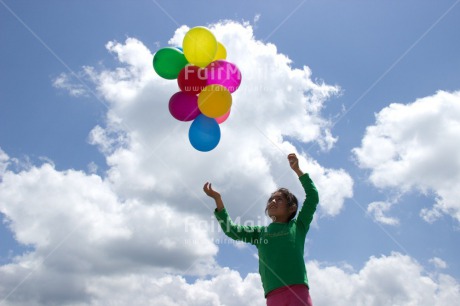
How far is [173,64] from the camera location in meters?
5.43

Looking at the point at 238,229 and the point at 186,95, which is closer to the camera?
the point at 238,229

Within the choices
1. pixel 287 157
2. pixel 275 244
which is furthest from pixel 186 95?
pixel 275 244

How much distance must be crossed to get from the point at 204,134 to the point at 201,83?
0.63 m

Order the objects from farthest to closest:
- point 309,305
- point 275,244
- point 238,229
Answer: point 238,229 < point 275,244 < point 309,305

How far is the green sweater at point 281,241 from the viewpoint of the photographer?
3.56 m

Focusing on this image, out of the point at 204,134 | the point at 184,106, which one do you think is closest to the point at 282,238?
the point at 204,134

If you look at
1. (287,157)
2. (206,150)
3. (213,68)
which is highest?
(213,68)

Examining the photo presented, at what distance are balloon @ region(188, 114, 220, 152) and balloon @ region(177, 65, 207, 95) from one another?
369 mm

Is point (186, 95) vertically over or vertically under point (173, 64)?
under

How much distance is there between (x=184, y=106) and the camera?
534 cm

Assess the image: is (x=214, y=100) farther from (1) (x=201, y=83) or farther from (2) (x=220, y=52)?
(2) (x=220, y=52)

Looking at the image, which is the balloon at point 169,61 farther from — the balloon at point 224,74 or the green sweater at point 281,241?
the green sweater at point 281,241

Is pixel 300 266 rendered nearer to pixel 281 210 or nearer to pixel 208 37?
pixel 281 210

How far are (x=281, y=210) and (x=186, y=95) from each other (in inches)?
83.0
